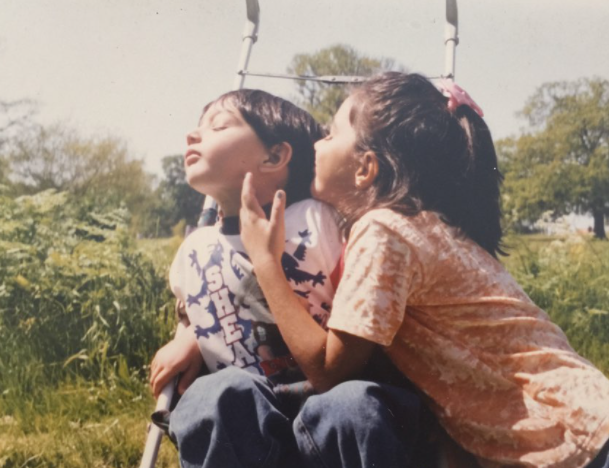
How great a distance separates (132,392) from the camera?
1.59 meters

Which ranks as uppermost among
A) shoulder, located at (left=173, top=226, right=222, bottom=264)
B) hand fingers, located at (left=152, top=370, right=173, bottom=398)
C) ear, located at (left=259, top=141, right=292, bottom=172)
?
ear, located at (left=259, top=141, right=292, bottom=172)

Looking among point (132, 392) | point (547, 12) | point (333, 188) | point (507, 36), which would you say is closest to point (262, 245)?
point (333, 188)

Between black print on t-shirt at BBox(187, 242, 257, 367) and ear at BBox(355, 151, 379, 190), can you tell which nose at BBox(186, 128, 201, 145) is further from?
ear at BBox(355, 151, 379, 190)

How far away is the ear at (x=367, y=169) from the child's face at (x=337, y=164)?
11 millimetres

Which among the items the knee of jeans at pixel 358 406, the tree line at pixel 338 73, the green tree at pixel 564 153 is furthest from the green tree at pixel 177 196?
the green tree at pixel 564 153

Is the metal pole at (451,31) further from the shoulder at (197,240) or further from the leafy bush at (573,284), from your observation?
the shoulder at (197,240)

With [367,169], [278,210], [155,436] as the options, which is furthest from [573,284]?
[155,436]

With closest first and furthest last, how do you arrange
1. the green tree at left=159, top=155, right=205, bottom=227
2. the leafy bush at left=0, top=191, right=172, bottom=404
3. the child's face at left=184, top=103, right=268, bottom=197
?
the child's face at left=184, top=103, right=268, bottom=197 < the green tree at left=159, top=155, right=205, bottom=227 < the leafy bush at left=0, top=191, right=172, bottom=404

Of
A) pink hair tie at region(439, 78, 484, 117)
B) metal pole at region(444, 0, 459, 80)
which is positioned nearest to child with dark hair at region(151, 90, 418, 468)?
pink hair tie at region(439, 78, 484, 117)

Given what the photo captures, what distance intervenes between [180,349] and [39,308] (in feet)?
1.33

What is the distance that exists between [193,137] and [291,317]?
0.41 meters

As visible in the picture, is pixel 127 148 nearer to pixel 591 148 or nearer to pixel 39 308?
pixel 39 308

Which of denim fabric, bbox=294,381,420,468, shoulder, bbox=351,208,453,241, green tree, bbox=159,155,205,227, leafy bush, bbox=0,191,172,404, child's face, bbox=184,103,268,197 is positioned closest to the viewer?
denim fabric, bbox=294,381,420,468

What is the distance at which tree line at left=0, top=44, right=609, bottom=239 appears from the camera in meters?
1.49
